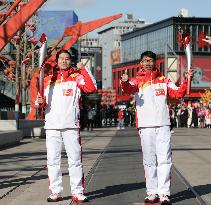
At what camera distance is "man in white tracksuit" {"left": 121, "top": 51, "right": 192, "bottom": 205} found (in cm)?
786

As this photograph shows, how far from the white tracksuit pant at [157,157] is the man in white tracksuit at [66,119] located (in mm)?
804

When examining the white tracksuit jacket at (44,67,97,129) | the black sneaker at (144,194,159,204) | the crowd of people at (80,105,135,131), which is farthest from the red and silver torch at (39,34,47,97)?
the crowd of people at (80,105,135,131)

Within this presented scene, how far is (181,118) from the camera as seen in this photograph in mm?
53125

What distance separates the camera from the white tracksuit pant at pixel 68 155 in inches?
316

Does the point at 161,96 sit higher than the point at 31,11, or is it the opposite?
the point at 31,11

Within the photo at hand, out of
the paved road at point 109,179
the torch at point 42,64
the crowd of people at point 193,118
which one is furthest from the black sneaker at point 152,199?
the crowd of people at point 193,118

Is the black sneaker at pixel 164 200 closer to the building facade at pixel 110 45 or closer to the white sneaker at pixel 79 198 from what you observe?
the white sneaker at pixel 79 198

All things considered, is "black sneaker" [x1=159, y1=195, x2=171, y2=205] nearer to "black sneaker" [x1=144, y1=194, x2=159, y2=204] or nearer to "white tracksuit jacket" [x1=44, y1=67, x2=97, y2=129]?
"black sneaker" [x1=144, y1=194, x2=159, y2=204]

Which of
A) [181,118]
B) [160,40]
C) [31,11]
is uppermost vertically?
[160,40]

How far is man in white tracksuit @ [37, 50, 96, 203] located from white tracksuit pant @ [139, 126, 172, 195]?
80cm

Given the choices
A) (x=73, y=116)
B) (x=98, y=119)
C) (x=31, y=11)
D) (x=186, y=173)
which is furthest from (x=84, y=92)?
(x=98, y=119)

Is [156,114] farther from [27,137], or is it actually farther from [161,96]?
[27,137]

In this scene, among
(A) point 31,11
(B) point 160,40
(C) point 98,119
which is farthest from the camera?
(B) point 160,40

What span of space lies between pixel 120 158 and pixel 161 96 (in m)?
7.82
